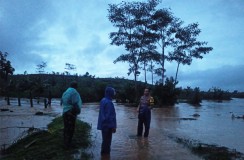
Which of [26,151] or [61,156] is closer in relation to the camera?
[61,156]

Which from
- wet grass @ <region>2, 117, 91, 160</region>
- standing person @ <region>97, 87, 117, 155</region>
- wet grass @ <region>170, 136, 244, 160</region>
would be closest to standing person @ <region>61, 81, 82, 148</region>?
wet grass @ <region>2, 117, 91, 160</region>

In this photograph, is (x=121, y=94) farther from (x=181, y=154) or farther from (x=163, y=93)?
(x=181, y=154)

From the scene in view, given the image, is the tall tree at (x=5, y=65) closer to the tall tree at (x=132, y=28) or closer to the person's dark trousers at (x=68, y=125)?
the tall tree at (x=132, y=28)

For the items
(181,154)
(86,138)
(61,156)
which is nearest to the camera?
(61,156)

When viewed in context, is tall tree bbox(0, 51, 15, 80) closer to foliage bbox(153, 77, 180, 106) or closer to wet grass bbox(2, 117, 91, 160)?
foliage bbox(153, 77, 180, 106)

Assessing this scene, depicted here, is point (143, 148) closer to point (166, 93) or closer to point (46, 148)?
point (46, 148)

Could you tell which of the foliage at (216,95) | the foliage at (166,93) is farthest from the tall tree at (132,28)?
the foliage at (216,95)

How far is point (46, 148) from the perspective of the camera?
362 inches

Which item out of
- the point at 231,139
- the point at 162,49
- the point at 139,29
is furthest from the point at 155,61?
the point at 231,139

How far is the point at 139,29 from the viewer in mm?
38469

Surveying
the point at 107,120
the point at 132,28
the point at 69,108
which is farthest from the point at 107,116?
the point at 132,28

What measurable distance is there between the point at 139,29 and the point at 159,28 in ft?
8.46

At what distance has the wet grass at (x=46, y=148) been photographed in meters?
8.47

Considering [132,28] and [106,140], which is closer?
[106,140]
